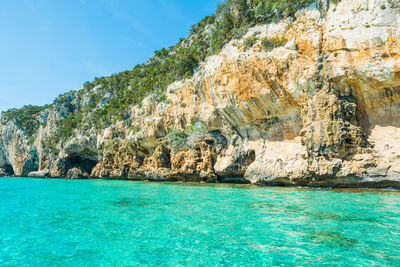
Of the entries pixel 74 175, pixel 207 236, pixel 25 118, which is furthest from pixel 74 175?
pixel 207 236

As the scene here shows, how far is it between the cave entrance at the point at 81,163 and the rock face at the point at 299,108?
78.2 feet

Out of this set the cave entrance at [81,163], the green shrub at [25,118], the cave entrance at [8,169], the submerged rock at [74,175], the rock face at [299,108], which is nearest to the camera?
the rock face at [299,108]

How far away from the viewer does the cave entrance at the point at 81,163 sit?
150ft

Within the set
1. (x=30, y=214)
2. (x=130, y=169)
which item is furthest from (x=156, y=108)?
(x=30, y=214)

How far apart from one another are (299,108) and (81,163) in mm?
42445

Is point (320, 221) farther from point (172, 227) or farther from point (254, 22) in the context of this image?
point (254, 22)

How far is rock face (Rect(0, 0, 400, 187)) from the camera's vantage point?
46.0 ft

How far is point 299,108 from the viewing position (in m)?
17.6

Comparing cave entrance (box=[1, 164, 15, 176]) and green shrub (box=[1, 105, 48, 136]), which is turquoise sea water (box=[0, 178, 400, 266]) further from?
cave entrance (box=[1, 164, 15, 176])

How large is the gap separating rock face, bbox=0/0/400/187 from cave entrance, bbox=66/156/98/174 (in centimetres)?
2384

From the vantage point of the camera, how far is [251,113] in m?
20.1

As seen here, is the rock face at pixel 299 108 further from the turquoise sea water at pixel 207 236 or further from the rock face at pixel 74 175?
the rock face at pixel 74 175

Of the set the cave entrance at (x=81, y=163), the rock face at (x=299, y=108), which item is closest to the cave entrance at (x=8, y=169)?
the cave entrance at (x=81, y=163)

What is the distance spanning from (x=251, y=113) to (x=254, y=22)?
7578 mm
